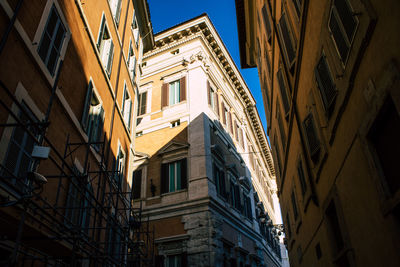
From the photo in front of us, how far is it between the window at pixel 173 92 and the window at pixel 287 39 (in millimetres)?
11454

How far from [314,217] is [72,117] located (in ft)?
23.2

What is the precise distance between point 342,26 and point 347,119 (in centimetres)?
157

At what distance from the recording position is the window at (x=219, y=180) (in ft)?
61.3

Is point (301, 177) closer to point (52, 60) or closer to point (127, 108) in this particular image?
point (127, 108)

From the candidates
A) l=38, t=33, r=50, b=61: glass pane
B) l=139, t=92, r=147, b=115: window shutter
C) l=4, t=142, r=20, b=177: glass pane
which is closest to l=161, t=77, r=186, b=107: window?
l=139, t=92, r=147, b=115: window shutter

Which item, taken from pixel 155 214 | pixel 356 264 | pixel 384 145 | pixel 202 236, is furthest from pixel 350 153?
pixel 155 214

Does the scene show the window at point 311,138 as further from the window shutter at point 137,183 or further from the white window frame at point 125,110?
the window shutter at point 137,183

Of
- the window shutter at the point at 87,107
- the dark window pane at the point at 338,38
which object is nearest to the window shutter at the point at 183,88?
the window shutter at the point at 87,107

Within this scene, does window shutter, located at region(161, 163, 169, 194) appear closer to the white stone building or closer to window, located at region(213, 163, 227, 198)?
the white stone building

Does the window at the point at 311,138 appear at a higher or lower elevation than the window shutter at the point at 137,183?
lower

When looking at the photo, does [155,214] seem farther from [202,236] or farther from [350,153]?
[350,153]

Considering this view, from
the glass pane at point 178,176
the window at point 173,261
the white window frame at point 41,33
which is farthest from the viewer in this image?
the glass pane at point 178,176

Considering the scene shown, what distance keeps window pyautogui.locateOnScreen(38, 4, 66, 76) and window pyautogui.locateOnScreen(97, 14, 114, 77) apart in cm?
265

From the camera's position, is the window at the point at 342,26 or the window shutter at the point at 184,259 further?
the window shutter at the point at 184,259
